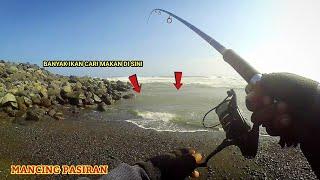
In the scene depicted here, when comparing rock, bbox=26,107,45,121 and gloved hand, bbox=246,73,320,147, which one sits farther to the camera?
rock, bbox=26,107,45,121

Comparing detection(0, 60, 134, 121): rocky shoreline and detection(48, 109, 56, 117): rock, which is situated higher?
detection(0, 60, 134, 121): rocky shoreline

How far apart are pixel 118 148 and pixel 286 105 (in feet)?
36.9

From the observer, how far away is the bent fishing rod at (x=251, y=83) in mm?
1993

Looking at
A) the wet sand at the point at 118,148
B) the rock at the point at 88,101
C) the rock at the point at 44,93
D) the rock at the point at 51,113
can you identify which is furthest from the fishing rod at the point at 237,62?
the rock at the point at 88,101

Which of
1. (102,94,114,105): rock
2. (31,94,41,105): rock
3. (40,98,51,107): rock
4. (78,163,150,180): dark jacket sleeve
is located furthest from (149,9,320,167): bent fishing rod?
(102,94,114,105): rock

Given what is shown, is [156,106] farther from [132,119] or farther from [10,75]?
[10,75]

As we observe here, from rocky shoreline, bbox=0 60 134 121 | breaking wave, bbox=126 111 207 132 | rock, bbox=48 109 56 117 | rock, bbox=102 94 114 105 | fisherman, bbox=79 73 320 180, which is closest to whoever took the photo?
fisherman, bbox=79 73 320 180

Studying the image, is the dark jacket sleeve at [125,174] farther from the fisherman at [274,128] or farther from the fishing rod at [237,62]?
the fishing rod at [237,62]

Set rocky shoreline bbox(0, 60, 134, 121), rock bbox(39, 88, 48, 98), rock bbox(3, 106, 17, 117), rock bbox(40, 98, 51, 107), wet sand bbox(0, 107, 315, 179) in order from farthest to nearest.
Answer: rock bbox(39, 88, 48, 98)
rock bbox(40, 98, 51, 107)
rocky shoreline bbox(0, 60, 134, 121)
rock bbox(3, 106, 17, 117)
wet sand bbox(0, 107, 315, 179)

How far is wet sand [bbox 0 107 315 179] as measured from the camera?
10734 mm

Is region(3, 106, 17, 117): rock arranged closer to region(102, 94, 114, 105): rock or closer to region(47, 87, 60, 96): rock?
region(47, 87, 60, 96): rock

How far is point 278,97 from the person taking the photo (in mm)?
2088

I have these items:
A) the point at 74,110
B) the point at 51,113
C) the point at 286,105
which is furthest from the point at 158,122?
the point at 286,105

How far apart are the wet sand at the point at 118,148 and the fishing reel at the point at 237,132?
775 cm
